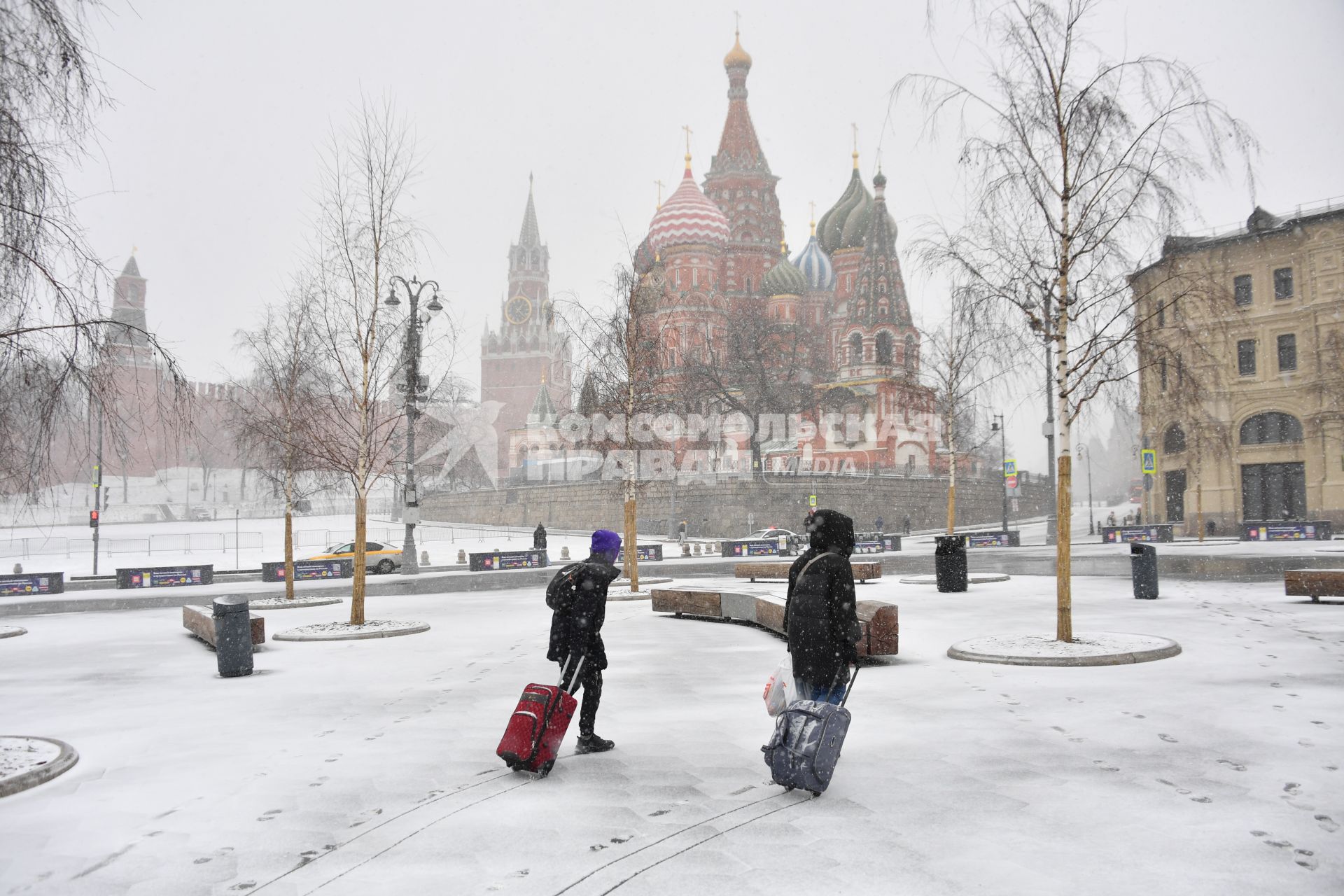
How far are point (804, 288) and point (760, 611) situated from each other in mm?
60800

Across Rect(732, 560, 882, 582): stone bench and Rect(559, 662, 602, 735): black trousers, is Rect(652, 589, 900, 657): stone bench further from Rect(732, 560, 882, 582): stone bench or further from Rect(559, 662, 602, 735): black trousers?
Rect(732, 560, 882, 582): stone bench

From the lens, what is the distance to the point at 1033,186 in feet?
40.3

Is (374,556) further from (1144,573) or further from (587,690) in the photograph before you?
(587,690)

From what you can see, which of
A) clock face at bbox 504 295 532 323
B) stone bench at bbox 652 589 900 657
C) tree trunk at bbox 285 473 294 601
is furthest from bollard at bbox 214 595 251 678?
clock face at bbox 504 295 532 323

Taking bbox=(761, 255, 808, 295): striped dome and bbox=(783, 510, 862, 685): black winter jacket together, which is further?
bbox=(761, 255, 808, 295): striped dome

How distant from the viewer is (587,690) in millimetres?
7566

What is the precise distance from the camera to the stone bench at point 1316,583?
16.2 meters

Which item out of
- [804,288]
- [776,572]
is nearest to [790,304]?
[804,288]

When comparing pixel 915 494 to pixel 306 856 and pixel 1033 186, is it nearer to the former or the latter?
A: pixel 1033 186

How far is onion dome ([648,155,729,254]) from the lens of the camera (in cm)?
6981

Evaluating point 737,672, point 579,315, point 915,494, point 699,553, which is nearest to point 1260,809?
point 737,672

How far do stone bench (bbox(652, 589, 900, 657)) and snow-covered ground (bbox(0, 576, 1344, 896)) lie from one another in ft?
1.63

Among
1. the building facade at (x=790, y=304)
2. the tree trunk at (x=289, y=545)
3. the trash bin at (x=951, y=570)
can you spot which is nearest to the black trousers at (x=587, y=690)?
the trash bin at (x=951, y=570)

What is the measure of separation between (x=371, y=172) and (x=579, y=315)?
8.50 metres
